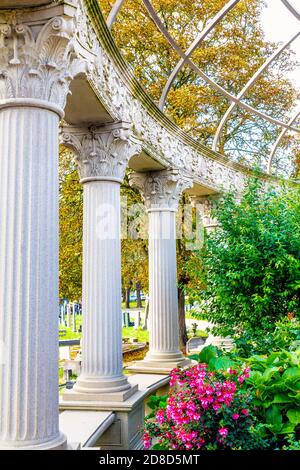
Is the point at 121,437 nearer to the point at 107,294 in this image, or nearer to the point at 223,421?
the point at 107,294

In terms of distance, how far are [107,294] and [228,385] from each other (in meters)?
6.21

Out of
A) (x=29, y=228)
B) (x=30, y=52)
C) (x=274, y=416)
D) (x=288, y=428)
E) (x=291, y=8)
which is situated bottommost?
(x=288, y=428)

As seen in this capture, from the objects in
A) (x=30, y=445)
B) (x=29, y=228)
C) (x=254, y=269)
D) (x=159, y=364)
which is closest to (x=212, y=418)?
(x=30, y=445)

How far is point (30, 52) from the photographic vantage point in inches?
323

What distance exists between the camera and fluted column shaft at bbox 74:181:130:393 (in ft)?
41.0

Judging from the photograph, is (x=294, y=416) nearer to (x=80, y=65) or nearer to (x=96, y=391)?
(x=96, y=391)

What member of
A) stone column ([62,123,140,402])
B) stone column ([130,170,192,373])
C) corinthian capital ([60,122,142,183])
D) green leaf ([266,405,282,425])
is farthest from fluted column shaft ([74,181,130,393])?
green leaf ([266,405,282,425])

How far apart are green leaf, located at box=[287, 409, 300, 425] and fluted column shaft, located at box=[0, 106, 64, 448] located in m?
3.60

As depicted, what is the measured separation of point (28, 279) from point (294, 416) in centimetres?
451

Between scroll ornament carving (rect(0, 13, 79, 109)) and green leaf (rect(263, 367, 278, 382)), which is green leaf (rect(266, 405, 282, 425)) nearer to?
green leaf (rect(263, 367, 278, 382))

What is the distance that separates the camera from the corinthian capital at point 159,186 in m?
19.2

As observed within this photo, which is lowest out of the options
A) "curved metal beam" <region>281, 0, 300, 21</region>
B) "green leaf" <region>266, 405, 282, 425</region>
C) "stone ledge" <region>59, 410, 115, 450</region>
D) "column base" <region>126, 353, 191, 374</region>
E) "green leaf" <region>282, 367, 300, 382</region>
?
"stone ledge" <region>59, 410, 115, 450</region>

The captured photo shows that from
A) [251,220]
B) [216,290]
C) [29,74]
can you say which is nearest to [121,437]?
[216,290]

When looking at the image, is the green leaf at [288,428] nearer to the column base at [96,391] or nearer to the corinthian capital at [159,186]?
the column base at [96,391]
